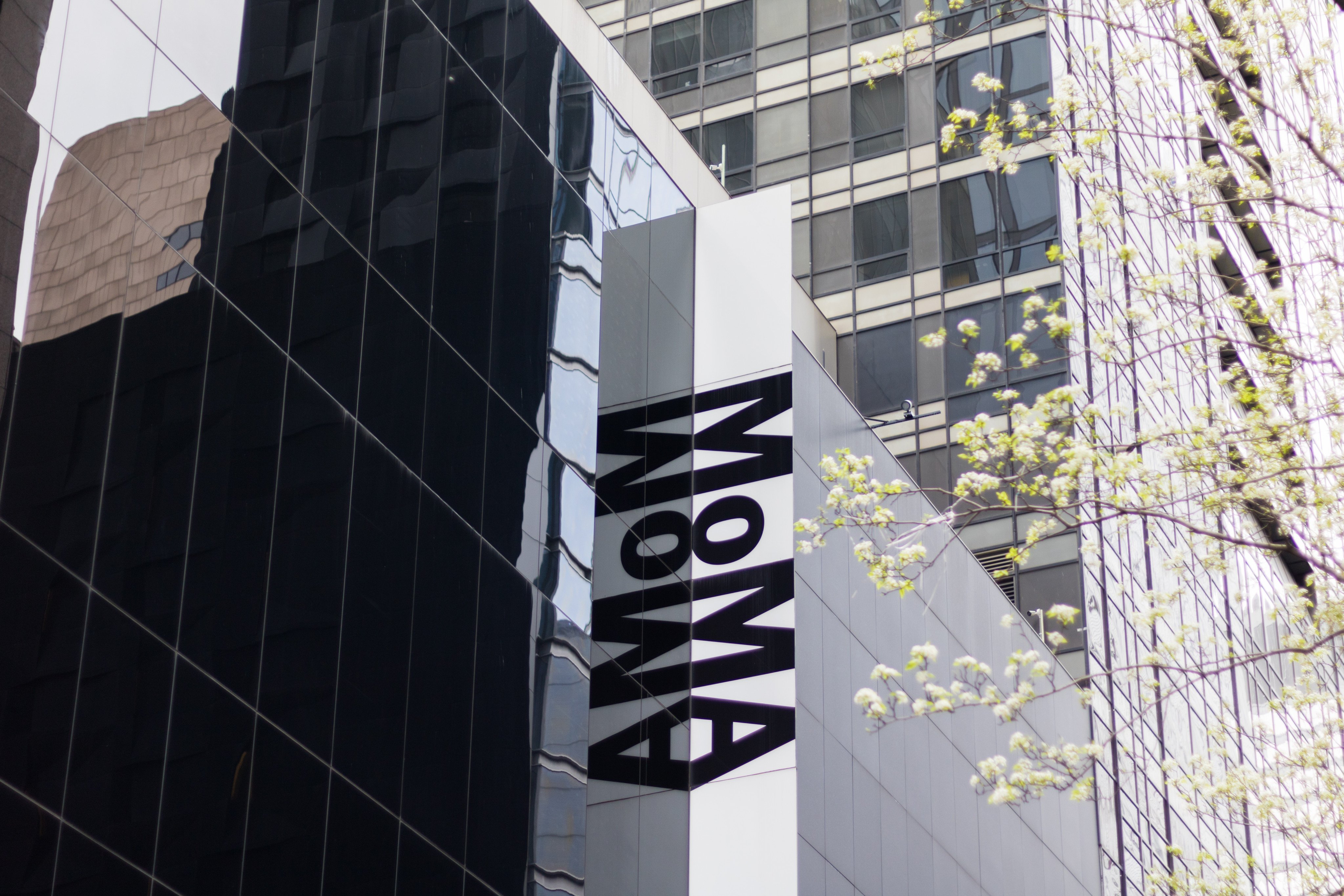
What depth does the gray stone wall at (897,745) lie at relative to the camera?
23.3 metres

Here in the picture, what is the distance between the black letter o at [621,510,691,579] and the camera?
20.9 m

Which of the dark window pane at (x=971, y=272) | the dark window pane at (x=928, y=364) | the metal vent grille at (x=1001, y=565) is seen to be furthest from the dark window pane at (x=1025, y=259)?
the metal vent grille at (x=1001, y=565)

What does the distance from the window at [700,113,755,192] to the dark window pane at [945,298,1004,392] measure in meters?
8.41

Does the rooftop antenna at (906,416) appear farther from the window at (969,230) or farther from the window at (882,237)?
the window at (882,237)

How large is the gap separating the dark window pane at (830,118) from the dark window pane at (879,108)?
8.4 inches

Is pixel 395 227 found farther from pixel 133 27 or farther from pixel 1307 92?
pixel 1307 92

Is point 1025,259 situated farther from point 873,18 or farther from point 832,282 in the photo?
point 873,18

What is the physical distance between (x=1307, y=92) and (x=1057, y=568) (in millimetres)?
25892

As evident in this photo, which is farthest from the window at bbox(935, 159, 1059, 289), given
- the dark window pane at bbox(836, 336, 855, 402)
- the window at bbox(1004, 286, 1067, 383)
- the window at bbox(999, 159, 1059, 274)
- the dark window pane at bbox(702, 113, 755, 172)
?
the dark window pane at bbox(702, 113, 755, 172)

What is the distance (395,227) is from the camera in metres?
14.2

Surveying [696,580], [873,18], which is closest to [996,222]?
[873,18]

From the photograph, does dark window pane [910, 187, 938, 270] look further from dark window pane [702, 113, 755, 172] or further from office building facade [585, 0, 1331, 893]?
dark window pane [702, 113, 755, 172]

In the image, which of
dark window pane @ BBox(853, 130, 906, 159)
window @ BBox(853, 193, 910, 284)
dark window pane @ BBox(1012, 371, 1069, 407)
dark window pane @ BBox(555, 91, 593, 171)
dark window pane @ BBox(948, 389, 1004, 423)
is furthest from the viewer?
dark window pane @ BBox(853, 130, 906, 159)

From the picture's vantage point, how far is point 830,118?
46.8 metres
